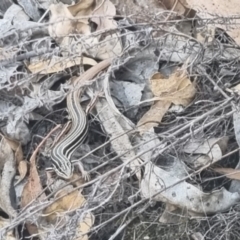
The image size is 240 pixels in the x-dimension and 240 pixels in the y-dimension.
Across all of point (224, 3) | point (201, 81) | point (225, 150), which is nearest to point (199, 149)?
point (225, 150)

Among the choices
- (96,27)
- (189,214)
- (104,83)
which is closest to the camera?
(189,214)

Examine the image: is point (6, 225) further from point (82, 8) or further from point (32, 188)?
point (82, 8)

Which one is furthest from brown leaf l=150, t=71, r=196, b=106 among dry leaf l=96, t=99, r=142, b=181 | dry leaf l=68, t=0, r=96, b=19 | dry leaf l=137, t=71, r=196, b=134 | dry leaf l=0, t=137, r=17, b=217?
dry leaf l=0, t=137, r=17, b=217

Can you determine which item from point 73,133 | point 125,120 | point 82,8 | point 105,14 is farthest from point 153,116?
point 82,8

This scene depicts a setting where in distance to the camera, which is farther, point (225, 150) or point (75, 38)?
point (75, 38)

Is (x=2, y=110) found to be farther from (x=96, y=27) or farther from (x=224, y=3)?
(x=224, y=3)

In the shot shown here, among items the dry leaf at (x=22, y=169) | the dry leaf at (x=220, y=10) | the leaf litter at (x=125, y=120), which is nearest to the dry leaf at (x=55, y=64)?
the leaf litter at (x=125, y=120)
